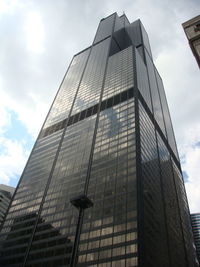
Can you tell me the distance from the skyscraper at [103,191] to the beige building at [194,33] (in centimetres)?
4133

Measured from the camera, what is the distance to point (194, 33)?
4550 cm

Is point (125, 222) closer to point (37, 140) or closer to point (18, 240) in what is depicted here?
point (18, 240)

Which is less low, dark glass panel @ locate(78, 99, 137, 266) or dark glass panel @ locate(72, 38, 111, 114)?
dark glass panel @ locate(72, 38, 111, 114)

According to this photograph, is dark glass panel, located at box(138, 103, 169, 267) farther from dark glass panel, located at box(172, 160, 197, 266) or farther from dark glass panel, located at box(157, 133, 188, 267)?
dark glass panel, located at box(172, 160, 197, 266)

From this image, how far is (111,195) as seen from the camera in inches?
3039

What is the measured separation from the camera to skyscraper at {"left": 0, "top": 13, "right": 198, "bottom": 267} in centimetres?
6800

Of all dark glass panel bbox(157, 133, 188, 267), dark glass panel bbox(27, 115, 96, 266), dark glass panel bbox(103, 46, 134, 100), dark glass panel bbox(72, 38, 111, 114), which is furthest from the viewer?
dark glass panel bbox(72, 38, 111, 114)

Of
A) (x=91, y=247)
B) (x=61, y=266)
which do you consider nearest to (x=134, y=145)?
(x=91, y=247)

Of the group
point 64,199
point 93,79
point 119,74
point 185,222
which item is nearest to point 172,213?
point 185,222

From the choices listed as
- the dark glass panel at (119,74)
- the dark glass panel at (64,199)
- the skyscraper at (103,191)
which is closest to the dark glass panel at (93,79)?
the skyscraper at (103,191)

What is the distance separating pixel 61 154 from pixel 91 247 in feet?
158

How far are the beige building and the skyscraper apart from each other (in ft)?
136

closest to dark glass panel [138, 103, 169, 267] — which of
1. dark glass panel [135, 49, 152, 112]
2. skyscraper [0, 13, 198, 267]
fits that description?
skyscraper [0, 13, 198, 267]

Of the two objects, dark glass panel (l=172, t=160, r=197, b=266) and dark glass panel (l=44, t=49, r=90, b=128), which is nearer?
dark glass panel (l=172, t=160, r=197, b=266)
